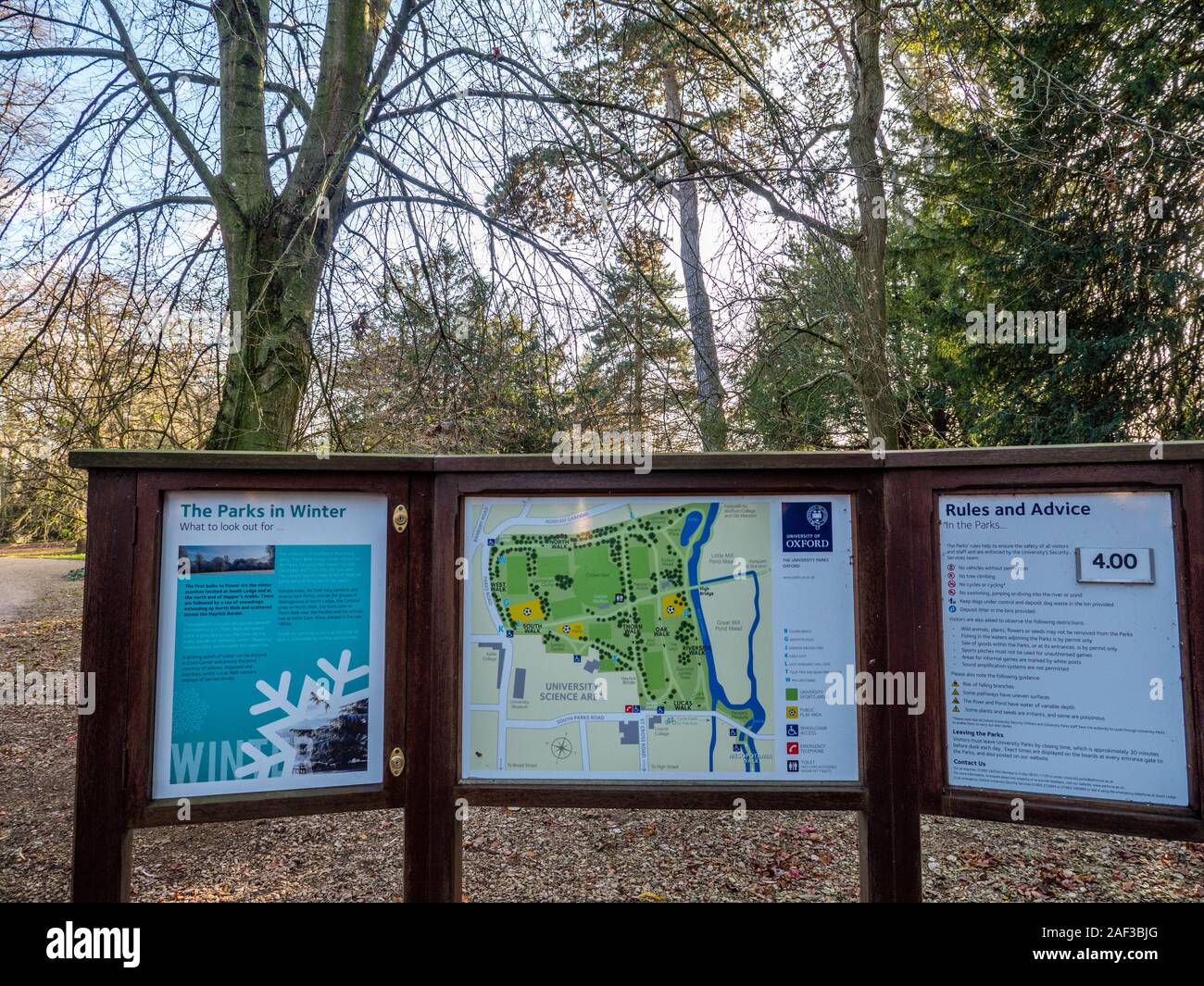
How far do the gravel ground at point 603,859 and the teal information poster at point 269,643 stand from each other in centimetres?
207

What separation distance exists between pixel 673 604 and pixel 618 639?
233 millimetres

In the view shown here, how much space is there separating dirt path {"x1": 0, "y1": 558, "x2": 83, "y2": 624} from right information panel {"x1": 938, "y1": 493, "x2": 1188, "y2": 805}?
51.4 ft

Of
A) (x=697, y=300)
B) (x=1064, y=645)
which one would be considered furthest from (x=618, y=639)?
(x=697, y=300)

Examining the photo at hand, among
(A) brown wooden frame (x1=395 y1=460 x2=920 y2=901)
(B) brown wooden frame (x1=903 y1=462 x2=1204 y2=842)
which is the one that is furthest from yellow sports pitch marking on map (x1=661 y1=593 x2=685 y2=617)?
(B) brown wooden frame (x1=903 y1=462 x2=1204 y2=842)

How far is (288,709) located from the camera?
2303 millimetres

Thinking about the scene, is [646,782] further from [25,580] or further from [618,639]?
[25,580]

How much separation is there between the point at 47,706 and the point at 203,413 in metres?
5.74

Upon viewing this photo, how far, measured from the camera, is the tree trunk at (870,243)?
445 cm

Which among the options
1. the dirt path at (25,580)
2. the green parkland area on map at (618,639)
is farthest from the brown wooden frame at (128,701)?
the dirt path at (25,580)

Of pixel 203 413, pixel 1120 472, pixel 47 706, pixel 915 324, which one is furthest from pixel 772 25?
pixel 47 706

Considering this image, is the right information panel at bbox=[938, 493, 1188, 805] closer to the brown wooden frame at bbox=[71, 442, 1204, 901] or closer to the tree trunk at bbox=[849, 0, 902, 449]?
the brown wooden frame at bbox=[71, 442, 1204, 901]

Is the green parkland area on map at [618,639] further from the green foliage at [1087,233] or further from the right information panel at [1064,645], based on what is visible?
the green foliage at [1087,233]

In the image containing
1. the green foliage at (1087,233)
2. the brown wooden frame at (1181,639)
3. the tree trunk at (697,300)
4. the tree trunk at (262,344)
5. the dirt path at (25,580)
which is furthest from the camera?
the dirt path at (25,580)

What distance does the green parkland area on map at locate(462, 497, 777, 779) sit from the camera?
240 centimetres
